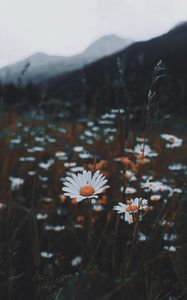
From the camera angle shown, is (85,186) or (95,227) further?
(95,227)

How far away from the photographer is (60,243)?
1893mm

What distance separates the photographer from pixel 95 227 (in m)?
2.03

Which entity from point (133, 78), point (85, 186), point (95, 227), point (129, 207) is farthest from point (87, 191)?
point (133, 78)

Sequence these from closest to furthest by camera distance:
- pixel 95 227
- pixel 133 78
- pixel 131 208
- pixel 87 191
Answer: pixel 87 191
pixel 131 208
pixel 95 227
pixel 133 78

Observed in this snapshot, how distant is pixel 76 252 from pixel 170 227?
1.31ft

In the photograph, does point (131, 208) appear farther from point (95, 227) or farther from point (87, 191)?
point (95, 227)

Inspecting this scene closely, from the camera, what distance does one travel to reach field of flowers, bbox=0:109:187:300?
966 millimetres

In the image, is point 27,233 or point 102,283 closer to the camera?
point 102,283

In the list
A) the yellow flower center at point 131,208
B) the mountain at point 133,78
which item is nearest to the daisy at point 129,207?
the yellow flower center at point 131,208

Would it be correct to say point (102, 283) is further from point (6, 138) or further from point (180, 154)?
point (180, 154)

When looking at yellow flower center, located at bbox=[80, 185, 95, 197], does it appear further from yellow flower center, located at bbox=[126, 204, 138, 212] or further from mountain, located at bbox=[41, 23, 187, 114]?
mountain, located at bbox=[41, 23, 187, 114]

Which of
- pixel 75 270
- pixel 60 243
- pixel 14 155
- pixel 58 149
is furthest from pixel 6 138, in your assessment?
pixel 75 270

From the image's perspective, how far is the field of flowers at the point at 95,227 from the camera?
0.97 meters

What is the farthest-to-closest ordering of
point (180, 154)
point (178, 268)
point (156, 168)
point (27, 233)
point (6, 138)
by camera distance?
1. point (180, 154)
2. point (6, 138)
3. point (156, 168)
4. point (27, 233)
5. point (178, 268)
